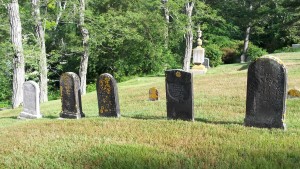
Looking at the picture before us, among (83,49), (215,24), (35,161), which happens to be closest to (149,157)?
(35,161)

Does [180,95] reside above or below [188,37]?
below

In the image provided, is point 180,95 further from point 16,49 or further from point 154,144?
point 16,49

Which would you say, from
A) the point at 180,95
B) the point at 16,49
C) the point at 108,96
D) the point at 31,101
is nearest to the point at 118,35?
the point at 16,49

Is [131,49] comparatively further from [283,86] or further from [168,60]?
[283,86]

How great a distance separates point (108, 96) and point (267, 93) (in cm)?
433

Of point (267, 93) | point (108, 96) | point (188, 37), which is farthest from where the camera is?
point (188, 37)

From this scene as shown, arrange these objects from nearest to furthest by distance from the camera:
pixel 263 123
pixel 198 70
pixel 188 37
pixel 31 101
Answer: pixel 263 123 < pixel 31 101 < pixel 198 70 < pixel 188 37

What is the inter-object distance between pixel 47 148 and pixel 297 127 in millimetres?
4986

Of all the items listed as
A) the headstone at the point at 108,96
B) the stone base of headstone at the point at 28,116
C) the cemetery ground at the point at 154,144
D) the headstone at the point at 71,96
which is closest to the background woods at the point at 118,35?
the stone base of headstone at the point at 28,116

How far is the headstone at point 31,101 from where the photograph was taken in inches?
474

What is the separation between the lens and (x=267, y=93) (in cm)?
716

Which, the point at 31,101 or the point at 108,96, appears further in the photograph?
the point at 31,101

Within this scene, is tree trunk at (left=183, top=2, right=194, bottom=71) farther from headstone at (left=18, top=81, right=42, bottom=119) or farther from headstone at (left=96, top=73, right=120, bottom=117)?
headstone at (left=96, top=73, right=120, bottom=117)

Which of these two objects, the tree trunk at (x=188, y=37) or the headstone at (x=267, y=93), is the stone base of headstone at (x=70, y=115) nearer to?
the headstone at (x=267, y=93)
